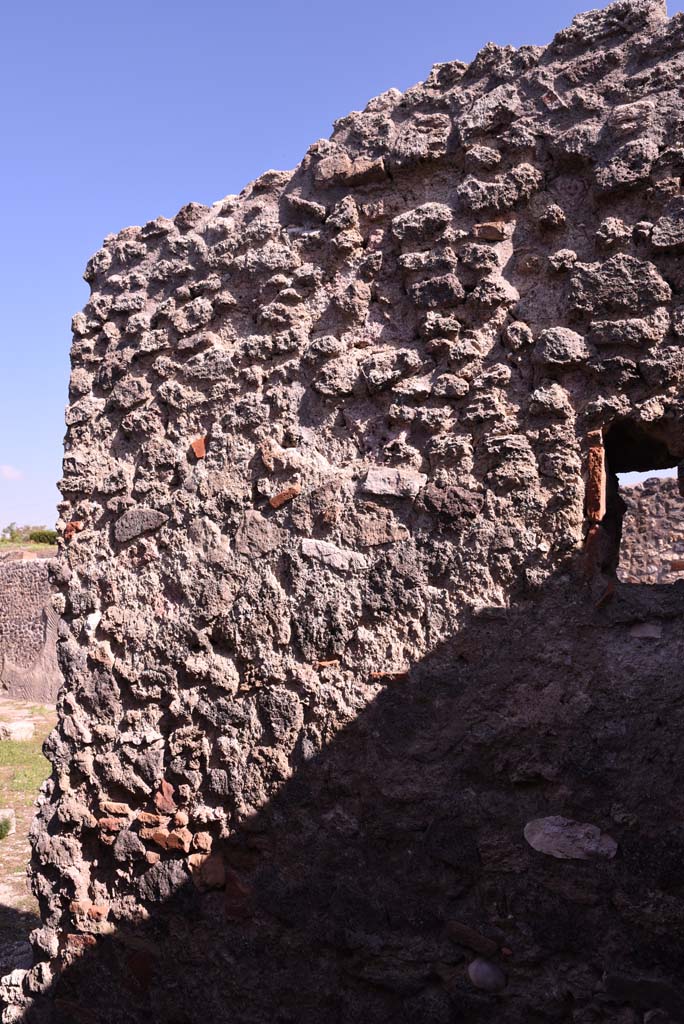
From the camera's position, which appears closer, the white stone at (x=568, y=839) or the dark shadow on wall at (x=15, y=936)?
the white stone at (x=568, y=839)

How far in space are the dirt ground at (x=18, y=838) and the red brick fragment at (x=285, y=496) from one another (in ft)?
7.40

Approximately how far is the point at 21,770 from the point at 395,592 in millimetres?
6083

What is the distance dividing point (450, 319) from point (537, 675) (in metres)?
1.20

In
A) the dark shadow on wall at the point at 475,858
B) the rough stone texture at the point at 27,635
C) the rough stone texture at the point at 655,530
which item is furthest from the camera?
the rough stone texture at the point at 27,635

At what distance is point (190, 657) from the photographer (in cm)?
313

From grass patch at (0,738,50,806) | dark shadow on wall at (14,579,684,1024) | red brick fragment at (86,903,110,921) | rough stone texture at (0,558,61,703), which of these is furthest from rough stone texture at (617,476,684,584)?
rough stone texture at (0,558,61,703)

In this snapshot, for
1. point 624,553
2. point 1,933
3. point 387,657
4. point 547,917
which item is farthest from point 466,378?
point 624,553

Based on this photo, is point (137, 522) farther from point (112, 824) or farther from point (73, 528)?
point (112, 824)

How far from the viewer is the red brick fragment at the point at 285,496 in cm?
305

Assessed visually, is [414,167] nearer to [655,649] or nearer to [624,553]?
[655,649]

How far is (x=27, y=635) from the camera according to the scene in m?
12.3

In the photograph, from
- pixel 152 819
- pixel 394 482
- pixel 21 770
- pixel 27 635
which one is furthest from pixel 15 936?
pixel 27 635

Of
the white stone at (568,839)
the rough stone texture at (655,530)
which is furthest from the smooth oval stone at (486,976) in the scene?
the rough stone texture at (655,530)

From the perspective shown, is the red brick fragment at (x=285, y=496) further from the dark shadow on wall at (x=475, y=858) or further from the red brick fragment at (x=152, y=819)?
the red brick fragment at (x=152, y=819)
